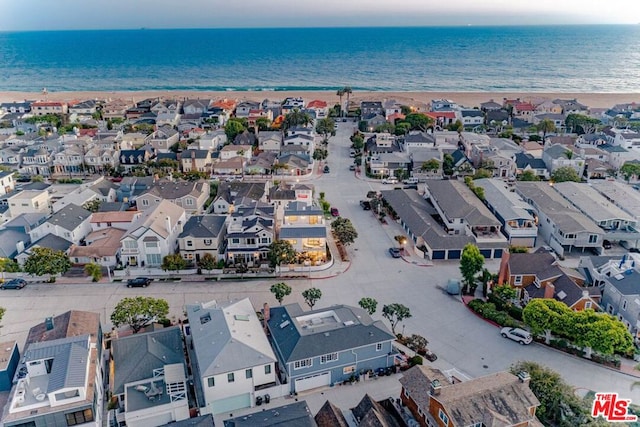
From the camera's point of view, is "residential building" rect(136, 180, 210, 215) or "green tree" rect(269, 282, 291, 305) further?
"residential building" rect(136, 180, 210, 215)

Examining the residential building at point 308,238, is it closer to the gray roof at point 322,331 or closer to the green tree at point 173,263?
the green tree at point 173,263

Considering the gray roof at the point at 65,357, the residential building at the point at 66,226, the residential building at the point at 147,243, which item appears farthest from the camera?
the residential building at the point at 66,226

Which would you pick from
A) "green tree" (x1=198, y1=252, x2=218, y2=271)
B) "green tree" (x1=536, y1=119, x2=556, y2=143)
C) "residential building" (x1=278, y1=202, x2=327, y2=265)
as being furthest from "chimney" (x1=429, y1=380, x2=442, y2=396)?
"green tree" (x1=536, y1=119, x2=556, y2=143)

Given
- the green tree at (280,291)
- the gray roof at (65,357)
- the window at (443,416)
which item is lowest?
the window at (443,416)

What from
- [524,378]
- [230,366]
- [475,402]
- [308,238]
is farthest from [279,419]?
[308,238]

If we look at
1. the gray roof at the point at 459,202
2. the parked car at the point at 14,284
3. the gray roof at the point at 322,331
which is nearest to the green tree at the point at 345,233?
the gray roof at the point at 459,202

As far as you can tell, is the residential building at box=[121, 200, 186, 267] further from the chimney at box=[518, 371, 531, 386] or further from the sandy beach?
the sandy beach

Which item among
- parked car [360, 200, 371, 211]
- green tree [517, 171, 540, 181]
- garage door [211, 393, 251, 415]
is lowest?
garage door [211, 393, 251, 415]
